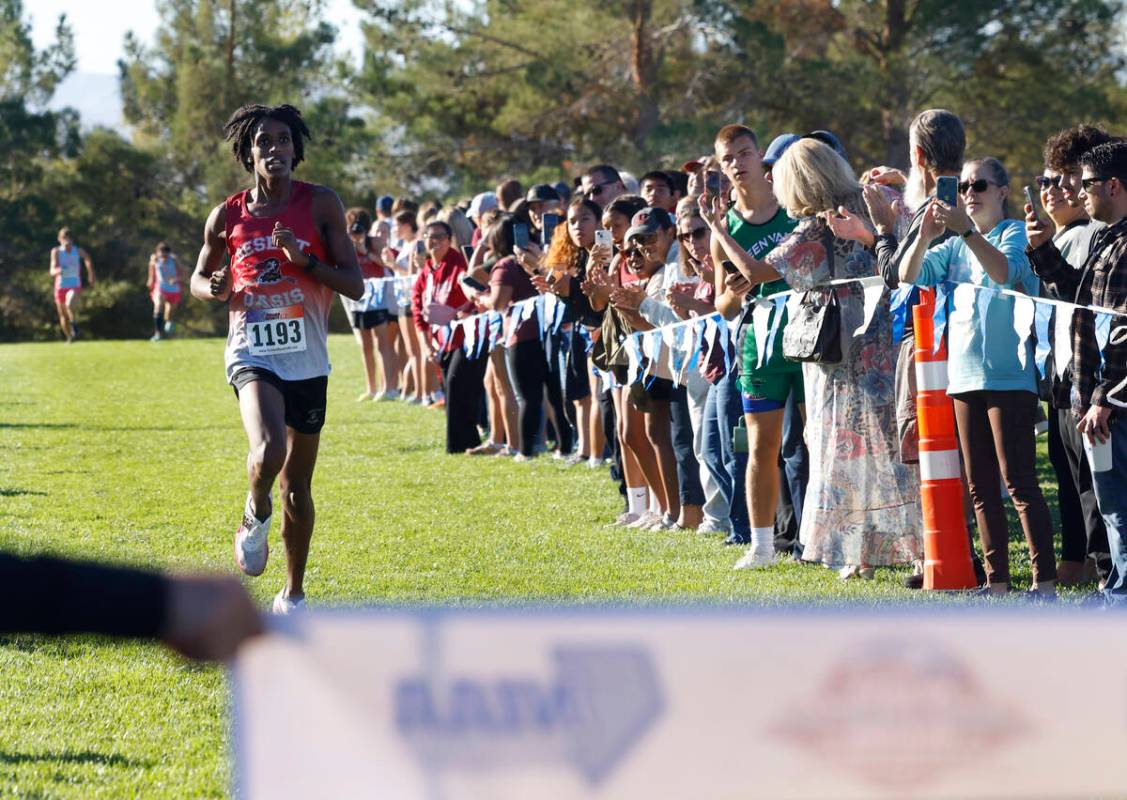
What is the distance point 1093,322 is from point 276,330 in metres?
3.29

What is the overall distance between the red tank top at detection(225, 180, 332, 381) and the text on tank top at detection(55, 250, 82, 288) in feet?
107

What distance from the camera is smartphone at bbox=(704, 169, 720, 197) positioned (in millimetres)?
8742

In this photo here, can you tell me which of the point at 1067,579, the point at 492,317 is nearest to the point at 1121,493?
the point at 1067,579

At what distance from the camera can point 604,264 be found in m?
10.9

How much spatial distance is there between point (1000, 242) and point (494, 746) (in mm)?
6019

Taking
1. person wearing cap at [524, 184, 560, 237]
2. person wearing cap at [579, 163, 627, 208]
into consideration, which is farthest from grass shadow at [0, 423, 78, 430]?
person wearing cap at [579, 163, 627, 208]

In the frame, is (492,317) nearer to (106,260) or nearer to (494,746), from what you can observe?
(494,746)

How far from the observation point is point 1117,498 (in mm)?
6980

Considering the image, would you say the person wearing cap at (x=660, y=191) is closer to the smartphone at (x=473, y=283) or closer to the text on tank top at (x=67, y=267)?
the smartphone at (x=473, y=283)

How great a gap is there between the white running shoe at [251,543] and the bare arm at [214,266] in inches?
35.2

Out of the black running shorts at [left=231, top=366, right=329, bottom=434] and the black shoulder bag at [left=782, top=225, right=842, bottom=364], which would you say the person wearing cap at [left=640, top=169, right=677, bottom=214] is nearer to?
the black shoulder bag at [left=782, top=225, right=842, bottom=364]

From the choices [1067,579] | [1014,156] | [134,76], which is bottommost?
[1067,579]

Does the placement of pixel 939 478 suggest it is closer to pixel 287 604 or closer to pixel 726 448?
pixel 726 448

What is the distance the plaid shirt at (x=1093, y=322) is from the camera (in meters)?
6.82
